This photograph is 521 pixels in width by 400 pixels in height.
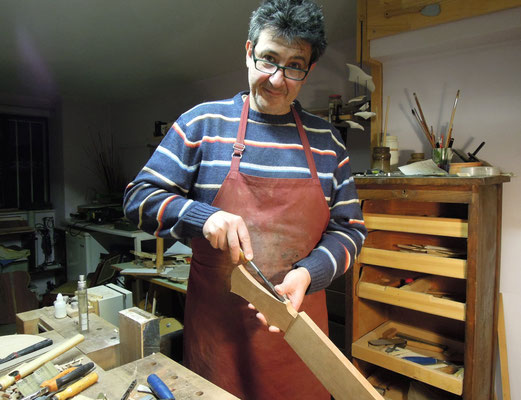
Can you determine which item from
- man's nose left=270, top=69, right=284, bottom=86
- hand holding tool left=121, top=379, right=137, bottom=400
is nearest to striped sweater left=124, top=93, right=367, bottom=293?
man's nose left=270, top=69, right=284, bottom=86

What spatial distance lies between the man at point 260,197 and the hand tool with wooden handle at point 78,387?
324mm

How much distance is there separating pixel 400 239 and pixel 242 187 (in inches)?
50.8

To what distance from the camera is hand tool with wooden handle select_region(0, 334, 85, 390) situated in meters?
0.82

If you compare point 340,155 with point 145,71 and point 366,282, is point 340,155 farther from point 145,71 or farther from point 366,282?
point 145,71

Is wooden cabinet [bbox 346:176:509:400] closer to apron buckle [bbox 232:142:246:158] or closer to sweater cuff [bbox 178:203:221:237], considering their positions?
apron buckle [bbox 232:142:246:158]

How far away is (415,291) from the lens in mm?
1784

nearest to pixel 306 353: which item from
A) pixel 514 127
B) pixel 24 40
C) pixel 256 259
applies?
pixel 256 259

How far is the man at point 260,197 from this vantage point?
0.98 m

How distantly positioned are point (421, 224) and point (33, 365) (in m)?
1.44

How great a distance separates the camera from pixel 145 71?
3705 millimetres

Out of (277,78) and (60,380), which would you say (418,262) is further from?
(60,380)

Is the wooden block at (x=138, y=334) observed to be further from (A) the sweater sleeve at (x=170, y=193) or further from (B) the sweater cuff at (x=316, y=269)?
(B) the sweater cuff at (x=316, y=269)

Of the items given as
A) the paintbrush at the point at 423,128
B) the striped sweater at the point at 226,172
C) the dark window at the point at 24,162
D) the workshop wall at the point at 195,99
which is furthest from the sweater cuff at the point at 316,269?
the dark window at the point at 24,162

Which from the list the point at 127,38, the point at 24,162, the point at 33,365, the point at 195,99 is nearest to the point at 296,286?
the point at 33,365
